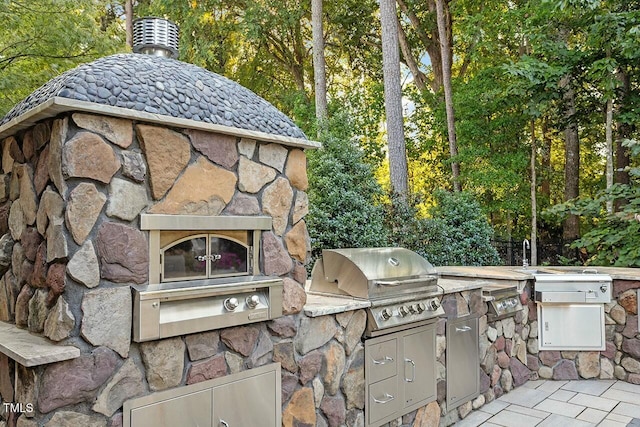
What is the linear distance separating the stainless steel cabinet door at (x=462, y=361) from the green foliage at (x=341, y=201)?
2.20 meters

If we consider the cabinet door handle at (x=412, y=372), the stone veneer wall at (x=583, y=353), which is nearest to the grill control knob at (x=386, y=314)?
the cabinet door handle at (x=412, y=372)

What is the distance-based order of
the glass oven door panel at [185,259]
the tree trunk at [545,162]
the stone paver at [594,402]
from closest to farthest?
the glass oven door panel at [185,259] < the stone paver at [594,402] < the tree trunk at [545,162]

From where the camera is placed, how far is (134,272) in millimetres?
1857

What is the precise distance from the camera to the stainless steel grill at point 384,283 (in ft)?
9.16

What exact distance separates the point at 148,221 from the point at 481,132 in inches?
360

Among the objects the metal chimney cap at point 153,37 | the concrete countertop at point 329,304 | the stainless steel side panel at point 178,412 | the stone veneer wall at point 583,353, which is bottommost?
the stone veneer wall at point 583,353

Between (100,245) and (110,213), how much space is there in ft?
0.41

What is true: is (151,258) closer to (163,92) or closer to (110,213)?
(110,213)

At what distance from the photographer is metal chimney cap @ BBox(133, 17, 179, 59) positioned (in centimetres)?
238

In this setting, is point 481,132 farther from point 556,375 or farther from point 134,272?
point 134,272

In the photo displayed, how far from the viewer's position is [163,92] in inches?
79.4

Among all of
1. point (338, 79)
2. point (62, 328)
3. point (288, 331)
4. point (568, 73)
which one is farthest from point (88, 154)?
point (338, 79)

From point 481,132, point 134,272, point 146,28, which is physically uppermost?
point 481,132

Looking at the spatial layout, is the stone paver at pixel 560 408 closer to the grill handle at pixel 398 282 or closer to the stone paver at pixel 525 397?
the stone paver at pixel 525 397
